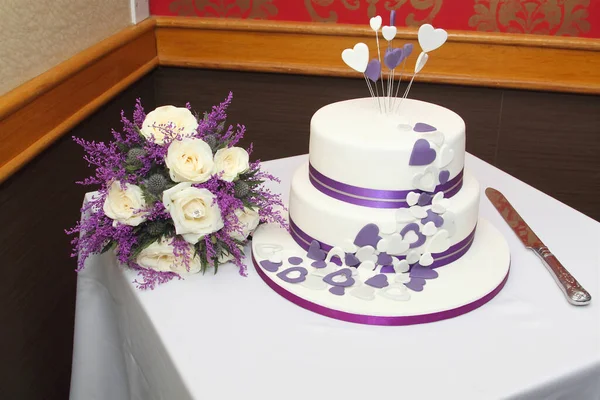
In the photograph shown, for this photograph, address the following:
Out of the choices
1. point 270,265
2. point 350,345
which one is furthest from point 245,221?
point 350,345

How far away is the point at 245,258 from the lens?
108cm

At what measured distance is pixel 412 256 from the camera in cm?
98

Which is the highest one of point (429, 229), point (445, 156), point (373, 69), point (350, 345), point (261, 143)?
point (373, 69)

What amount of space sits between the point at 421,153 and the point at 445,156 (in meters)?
0.04

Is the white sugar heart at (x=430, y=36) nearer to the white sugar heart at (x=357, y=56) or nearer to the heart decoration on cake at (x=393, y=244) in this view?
the white sugar heart at (x=357, y=56)

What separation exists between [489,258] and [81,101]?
1113 millimetres

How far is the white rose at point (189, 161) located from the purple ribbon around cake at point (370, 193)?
18 centimetres

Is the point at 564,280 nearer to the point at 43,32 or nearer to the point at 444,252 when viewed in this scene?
the point at 444,252

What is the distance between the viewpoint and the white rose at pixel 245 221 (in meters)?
1.04

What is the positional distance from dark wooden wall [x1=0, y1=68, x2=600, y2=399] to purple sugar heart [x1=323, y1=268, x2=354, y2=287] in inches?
32.5

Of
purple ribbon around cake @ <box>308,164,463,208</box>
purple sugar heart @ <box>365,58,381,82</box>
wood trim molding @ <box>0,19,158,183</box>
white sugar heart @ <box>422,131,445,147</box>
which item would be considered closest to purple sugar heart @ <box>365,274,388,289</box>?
purple ribbon around cake @ <box>308,164,463,208</box>

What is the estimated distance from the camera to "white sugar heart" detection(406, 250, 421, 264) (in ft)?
3.20

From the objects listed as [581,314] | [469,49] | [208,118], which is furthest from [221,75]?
[581,314]

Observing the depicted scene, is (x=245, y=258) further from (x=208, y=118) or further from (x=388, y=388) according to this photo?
(x=388, y=388)
